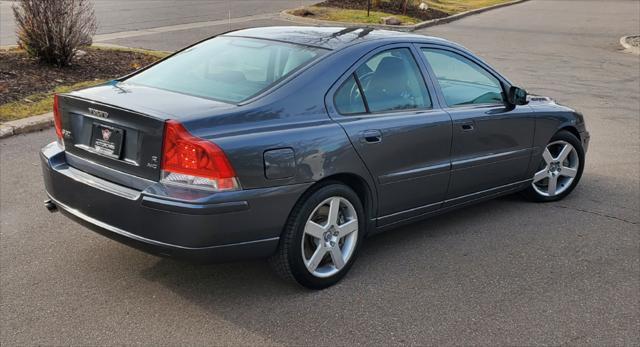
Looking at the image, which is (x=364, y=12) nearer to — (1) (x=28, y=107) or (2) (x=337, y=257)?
(1) (x=28, y=107)

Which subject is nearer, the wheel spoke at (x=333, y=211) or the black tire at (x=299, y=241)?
the black tire at (x=299, y=241)

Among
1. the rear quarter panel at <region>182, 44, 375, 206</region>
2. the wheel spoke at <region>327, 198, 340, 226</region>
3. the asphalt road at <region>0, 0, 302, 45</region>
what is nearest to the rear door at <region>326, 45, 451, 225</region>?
the rear quarter panel at <region>182, 44, 375, 206</region>

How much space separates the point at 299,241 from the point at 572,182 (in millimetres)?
3344

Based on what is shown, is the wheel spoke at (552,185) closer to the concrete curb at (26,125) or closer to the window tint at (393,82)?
the window tint at (393,82)

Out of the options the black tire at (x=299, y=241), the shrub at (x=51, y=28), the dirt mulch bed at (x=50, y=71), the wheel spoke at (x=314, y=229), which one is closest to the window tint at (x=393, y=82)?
the black tire at (x=299, y=241)

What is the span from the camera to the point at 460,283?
4223 millimetres

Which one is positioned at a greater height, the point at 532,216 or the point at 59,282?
the point at 532,216

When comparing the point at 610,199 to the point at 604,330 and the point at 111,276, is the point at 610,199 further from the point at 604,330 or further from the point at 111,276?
the point at 111,276

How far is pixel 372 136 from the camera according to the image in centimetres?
415

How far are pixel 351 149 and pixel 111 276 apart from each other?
1675mm

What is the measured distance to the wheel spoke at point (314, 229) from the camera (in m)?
3.86

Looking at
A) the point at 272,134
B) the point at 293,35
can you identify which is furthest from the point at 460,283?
the point at 293,35

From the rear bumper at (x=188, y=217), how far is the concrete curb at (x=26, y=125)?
12.9 ft

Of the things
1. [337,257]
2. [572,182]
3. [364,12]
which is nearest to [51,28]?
[337,257]
